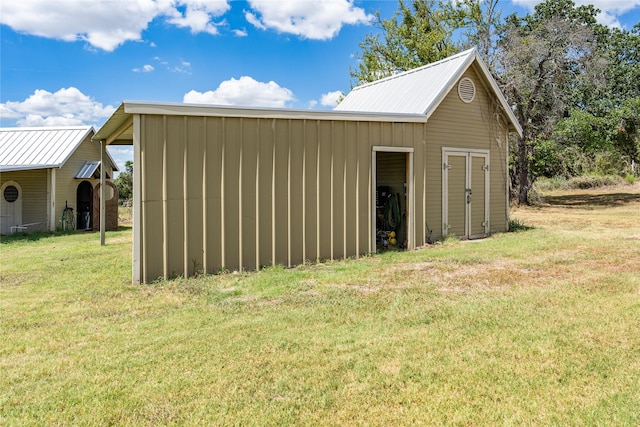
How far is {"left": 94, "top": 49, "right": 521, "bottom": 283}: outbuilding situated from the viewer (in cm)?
592

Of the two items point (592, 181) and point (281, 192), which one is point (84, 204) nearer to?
point (281, 192)

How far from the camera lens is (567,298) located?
4.65 meters

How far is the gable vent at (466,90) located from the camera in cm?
939

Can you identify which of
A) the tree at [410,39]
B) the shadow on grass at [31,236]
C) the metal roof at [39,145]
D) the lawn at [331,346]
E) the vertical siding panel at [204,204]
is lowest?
the lawn at [331,346]

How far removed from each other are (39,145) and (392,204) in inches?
506

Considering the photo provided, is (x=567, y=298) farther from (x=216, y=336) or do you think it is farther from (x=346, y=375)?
(x=216, y=336)

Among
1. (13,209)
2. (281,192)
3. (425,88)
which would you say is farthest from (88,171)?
(425,88)

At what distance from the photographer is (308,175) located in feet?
22.8

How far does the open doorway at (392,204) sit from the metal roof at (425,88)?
1.09 m

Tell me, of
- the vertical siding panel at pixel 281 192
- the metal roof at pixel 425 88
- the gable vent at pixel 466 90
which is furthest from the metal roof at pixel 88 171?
the gable vent at pixel 466 90

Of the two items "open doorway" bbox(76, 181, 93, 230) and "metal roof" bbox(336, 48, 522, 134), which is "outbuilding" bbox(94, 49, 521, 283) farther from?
"open doorway" bbox(76, 181, 93, 230)

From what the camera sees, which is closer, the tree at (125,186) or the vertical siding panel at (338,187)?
the vertical siding panel at (338,187)

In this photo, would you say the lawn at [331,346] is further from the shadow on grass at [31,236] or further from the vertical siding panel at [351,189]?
the shadow on grass at [31,236]

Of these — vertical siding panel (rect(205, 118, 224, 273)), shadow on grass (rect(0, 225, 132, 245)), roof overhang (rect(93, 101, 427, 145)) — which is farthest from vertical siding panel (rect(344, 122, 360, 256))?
shadow on grass (rect(0, 225, 132, 245))
